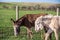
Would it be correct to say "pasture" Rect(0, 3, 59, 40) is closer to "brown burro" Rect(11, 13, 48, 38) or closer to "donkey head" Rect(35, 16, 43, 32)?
"brown burro" Rect(11, 13, 48, 38)

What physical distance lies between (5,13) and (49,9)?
941 mm

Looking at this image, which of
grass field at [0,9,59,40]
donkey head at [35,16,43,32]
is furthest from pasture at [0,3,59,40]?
donkey head at [35,16,43,32]

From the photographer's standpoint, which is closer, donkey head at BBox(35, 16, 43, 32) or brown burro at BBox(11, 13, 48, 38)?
donkey head at BBox(35, 16, 43, 32)

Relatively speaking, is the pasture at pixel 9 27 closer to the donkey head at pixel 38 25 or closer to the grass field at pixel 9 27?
the grass field at pixel 9 27

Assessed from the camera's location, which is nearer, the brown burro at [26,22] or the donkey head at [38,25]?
the donkey head at [38,25]

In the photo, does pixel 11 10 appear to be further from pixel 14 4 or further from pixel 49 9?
pixel 49 9

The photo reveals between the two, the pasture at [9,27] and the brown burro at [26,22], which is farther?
the brown burro at [26,22]

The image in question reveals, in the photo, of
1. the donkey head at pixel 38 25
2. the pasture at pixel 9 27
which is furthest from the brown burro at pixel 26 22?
the donkey head at pixel 38 25

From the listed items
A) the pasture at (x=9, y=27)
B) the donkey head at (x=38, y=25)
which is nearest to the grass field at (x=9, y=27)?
the pasture at (x=9, y=27)

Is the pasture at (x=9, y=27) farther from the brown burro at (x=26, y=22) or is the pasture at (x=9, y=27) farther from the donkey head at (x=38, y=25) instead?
the donkey head at (x=38, y=25)

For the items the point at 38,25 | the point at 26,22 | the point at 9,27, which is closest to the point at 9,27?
the point at 9,27

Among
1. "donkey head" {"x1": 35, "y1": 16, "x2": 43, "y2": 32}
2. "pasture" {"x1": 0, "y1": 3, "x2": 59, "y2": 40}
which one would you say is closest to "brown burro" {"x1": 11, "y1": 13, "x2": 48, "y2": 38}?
"pasture" {"x1": 0, "y1": 3, "x2": 59, "y2": 40}

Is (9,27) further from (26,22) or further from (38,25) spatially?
(38,25)

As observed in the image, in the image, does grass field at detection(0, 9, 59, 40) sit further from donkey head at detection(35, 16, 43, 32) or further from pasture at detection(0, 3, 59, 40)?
donkey head at detection(35, 16, 43, 32)
